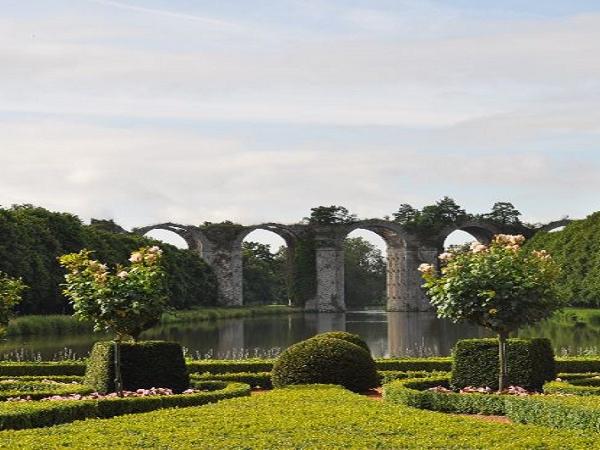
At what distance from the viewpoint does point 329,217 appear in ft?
274

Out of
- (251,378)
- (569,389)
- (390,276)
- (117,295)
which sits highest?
(390,276)

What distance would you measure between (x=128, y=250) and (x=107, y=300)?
48.3 metres

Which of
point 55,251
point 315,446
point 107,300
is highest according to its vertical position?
point 55,251

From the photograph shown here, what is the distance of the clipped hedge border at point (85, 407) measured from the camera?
41.2 ft

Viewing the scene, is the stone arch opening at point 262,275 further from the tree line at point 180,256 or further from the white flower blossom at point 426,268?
the white flower blossom at point 426,268

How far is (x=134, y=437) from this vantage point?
10.7m

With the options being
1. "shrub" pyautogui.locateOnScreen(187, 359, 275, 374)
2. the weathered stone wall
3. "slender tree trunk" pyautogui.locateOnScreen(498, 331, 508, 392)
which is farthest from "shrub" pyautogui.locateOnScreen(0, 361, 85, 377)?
the weathered stone wall

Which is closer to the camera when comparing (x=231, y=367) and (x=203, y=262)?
(x=231, y=367)

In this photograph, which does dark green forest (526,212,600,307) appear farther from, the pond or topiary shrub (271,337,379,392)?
topiary shrub (271,337,379,392)

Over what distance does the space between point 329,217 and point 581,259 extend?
1004 inches

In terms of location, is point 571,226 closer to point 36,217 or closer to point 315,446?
point 36,217

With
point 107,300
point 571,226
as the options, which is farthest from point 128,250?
point 107,300

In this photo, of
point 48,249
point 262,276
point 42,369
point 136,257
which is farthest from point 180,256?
point 136,257

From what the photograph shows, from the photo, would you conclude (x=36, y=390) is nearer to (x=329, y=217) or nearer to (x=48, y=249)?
(x=48, y=249)
